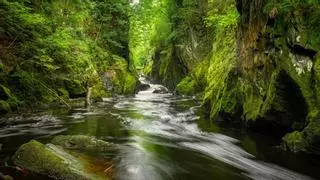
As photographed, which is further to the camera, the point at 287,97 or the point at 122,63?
the point at 122,63

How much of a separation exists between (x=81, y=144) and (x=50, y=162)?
170 cm

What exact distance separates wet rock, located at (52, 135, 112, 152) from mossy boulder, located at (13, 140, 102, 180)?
99cm

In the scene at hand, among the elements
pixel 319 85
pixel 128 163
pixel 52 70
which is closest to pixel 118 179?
pixel 128 163

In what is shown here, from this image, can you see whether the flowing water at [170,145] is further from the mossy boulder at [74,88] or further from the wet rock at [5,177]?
the mossy boulder at [74,88]

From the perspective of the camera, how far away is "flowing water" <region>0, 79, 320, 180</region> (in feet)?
21.0

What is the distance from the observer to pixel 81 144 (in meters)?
7.02

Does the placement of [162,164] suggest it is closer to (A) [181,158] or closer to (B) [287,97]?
(A) [181,158]

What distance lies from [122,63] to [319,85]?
18846 mm

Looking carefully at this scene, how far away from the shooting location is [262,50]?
431 inches

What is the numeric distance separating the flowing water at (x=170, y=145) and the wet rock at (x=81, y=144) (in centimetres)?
28

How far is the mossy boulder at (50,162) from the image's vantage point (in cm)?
508

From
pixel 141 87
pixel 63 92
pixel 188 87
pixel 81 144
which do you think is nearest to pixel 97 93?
pixel 63 92

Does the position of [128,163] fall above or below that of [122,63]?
below

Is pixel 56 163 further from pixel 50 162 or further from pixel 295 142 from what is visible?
pixel 295 142
